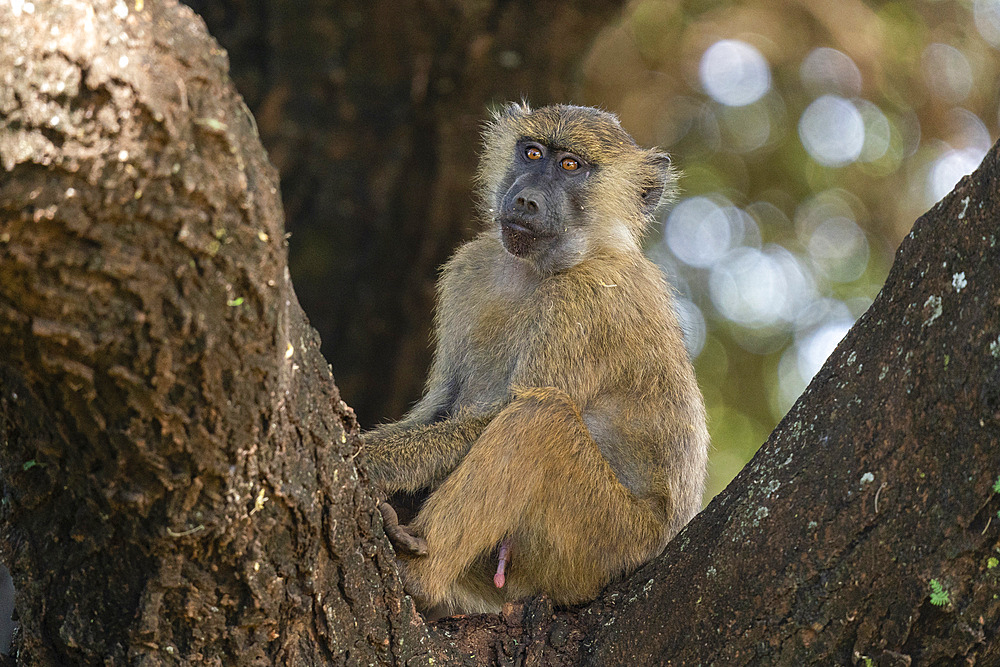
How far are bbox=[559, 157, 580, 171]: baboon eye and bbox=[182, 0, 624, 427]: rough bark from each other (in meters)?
1.89

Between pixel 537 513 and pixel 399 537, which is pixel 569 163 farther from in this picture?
pixel 399 537

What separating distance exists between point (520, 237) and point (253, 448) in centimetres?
248

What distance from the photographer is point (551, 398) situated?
402cm

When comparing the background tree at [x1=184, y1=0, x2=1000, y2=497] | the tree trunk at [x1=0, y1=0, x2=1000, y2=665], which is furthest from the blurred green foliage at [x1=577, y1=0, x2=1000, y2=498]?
the tree trunk at [x1=0, y1=0, x2=1000, y2=665]

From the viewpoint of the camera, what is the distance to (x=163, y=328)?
225 centimetres

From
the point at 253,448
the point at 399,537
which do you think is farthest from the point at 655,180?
the point at 253,448

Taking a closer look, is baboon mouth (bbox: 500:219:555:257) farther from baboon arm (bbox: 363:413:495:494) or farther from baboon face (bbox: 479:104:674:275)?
baboon arm (bbox: 363:413:495:494)

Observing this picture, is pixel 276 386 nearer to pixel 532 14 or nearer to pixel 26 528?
pixel 26 528

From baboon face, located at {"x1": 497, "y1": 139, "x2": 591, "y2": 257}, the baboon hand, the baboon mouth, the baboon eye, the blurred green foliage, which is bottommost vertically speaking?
the baboon hand

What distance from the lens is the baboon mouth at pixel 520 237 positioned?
477 cm

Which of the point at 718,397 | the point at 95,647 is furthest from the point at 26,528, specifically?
the point at 718,397

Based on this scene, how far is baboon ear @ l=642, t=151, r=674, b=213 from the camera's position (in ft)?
18.1

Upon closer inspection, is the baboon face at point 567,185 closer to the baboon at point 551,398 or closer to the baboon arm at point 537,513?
the baboon at point 551,398

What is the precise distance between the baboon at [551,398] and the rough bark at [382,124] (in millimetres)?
1265
